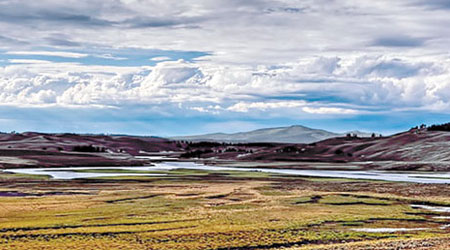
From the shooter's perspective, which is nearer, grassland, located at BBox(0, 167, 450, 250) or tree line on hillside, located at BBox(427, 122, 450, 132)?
grassland, located at BBox(0, 167, 450, 250)

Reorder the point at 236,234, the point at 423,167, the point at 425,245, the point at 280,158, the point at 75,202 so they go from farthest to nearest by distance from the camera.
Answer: the point at 280,158 → the point at 423,167 → the point at 75,202 → the point at 236,234 → the point at 425,245

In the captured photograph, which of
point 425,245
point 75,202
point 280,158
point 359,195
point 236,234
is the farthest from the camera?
point 280,158

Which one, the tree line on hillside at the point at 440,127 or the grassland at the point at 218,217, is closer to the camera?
the grassland at the point at 218,217

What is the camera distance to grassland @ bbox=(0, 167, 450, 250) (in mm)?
34875

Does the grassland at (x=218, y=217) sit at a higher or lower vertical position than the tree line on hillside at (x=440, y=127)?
lower

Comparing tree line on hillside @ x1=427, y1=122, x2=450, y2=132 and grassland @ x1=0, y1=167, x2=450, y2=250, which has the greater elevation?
tree line on hillside @ x1=427, y1=122, x2=450, y2=132

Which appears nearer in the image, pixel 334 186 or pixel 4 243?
pixel 4 243

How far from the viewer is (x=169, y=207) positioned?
5081cm

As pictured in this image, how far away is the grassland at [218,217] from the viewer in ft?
114

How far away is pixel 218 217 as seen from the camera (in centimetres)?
4509

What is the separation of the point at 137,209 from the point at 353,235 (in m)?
18.9

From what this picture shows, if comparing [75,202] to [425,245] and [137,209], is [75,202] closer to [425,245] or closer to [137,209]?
[137,209]

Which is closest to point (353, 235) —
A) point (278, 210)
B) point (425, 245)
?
point (425, 245)

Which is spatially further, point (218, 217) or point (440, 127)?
point (440, 127)
